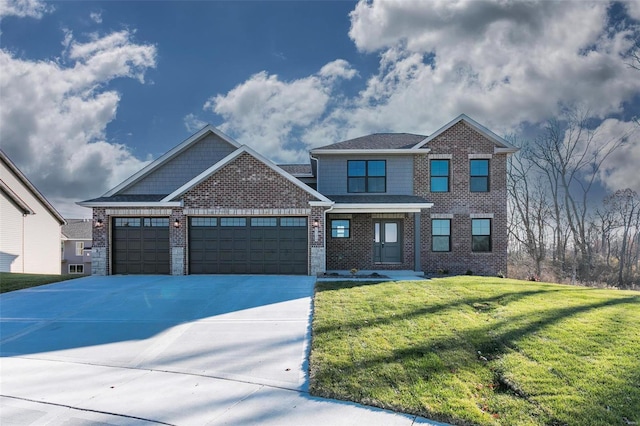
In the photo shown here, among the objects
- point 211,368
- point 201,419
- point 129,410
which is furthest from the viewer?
point 211,368

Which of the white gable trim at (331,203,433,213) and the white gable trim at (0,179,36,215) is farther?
the white gable trim at (0,179,36,215)

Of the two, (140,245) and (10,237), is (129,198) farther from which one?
(10,237)

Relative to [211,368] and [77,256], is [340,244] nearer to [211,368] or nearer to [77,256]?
[211,368]

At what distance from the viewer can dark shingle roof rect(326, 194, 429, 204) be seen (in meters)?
15.7

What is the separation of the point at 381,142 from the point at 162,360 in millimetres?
14392

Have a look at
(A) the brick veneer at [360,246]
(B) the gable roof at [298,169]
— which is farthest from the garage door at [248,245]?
(B) the gable roof at [298,169]

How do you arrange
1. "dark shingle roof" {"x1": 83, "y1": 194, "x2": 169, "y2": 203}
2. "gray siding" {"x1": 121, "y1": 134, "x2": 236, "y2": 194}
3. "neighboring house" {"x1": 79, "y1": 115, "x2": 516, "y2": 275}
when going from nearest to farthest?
"neighboring house" {"x1": 79, "y1": 115, "x2": 516, "y2": 275} < "dark shingle roof" {"x1": 83, "y1": 194, "x2": 169, "y2": 203} < "gray siding" {"x1": 121, "y1": 134, "x2": 236, "y2": 194}

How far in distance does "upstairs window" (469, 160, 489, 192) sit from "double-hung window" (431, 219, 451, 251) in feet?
6.61

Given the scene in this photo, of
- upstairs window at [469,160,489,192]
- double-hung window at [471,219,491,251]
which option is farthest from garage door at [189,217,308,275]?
upstairs window at [469,160,489,192]

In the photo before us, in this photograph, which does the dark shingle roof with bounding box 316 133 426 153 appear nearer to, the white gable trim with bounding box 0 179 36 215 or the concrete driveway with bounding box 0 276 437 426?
the concrete driveway with bounding box 0 276 437 426

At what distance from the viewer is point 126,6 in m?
14.5

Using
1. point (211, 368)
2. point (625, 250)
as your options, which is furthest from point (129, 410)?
point (625, 250)

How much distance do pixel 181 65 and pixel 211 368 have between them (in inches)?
622

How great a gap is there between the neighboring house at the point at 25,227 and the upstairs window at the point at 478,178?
28.6 meters
